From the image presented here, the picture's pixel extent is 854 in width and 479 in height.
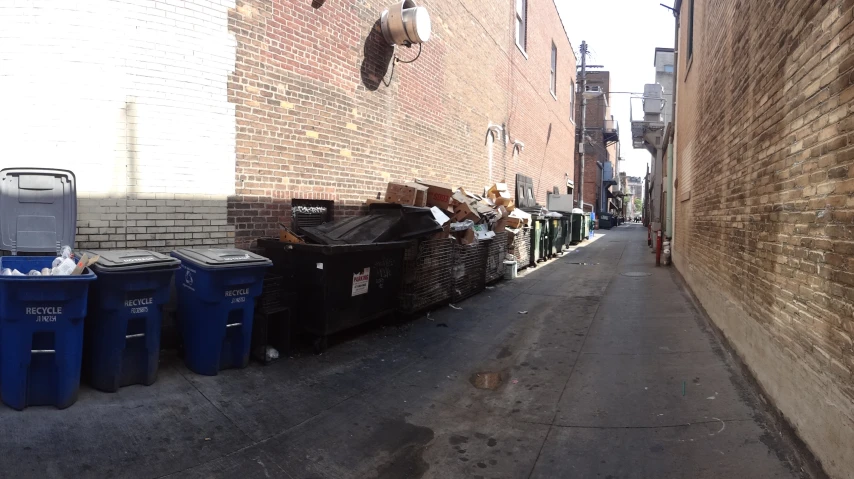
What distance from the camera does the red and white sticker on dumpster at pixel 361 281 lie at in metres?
6.11

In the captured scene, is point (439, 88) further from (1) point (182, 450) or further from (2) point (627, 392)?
(1) point (182, 450)

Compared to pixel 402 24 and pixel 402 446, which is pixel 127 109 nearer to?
pixel 402 446

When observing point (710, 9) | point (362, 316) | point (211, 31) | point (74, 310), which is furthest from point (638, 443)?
point (710, 9)

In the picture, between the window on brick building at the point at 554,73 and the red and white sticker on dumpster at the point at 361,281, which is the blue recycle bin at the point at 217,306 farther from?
the window on brick building at the point at 554,73

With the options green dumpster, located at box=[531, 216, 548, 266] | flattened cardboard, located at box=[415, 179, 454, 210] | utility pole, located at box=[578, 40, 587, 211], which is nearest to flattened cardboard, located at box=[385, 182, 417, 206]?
flattened cardboard, located at box=[415, 179, 454, 210]

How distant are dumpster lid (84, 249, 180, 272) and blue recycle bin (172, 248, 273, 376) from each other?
0.36 meters

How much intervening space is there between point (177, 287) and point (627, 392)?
4.42 m

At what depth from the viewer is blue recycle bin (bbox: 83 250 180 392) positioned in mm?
4207

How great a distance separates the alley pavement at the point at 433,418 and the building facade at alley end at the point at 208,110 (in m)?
1.82

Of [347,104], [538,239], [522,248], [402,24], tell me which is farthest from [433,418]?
[538,239]

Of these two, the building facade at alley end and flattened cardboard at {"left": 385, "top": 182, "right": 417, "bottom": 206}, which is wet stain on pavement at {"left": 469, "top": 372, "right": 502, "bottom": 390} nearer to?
the building facade at alley end

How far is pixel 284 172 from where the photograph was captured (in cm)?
671

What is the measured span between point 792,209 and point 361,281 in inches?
168

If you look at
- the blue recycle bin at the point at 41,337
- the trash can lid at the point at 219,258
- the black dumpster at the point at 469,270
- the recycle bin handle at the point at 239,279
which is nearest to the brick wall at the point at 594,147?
the black dumpster at the point at 469,270
